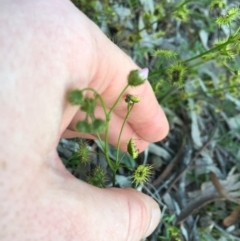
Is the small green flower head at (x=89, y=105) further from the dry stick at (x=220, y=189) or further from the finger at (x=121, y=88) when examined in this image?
the dry stick at (x=220, y=189)

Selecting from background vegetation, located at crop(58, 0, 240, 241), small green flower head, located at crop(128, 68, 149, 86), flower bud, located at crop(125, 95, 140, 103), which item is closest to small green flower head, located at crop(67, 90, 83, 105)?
small green flower head, located at crop(128, 68, 149, 86)

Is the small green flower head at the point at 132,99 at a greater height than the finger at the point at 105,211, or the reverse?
the small green flower head at the point at 132,99

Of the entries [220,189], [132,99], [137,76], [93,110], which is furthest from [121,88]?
[220,189]

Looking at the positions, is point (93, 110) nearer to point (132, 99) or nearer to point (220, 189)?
point (132, 99)

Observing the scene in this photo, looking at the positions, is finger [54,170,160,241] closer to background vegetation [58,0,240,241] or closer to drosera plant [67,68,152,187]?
drosera plant [67,68,152,187]

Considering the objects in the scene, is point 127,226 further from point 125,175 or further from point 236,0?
point 236,0

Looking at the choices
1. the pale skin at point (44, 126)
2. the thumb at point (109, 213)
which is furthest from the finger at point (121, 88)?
the thumb at point (109, 213)
